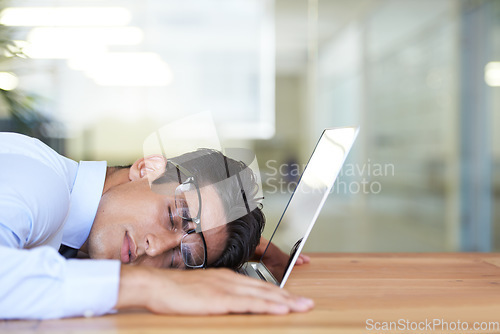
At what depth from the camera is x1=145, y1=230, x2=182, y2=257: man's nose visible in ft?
3.57

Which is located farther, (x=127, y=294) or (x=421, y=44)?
(x=421, y=44)

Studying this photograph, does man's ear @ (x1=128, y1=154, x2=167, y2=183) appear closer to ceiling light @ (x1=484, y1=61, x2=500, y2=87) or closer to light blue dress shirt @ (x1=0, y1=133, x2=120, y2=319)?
light blue dress shirt @ (x1=0, y1=133, x2=120, y2=319)

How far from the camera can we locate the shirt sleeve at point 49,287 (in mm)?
643

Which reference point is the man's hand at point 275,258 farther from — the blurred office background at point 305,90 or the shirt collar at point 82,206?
the blurred office background at point 305,90

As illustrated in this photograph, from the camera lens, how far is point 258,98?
9.48 ft

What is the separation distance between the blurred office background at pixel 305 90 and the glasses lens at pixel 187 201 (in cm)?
160

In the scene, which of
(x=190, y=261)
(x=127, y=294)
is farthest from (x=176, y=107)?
(x=127, y=294)

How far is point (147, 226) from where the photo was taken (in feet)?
3.75

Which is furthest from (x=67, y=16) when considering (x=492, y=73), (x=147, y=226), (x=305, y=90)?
(x=492, y=73)

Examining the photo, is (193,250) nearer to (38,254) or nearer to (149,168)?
(149,168)

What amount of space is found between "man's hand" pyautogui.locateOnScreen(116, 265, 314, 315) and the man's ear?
21.9 inches

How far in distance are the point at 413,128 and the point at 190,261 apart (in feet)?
7.97

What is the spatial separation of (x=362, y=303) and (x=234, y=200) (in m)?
0.50

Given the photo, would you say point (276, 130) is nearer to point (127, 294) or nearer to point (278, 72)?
point (278, 72)
